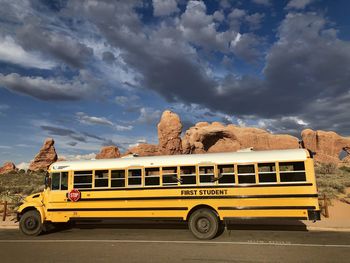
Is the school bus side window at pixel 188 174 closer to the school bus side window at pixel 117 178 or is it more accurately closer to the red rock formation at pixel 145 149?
the school bus side window at pixel 117 178

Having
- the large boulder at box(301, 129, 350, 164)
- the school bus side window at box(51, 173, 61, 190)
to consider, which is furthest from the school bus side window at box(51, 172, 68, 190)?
the large boulder at box(301, 129, 350, 164)

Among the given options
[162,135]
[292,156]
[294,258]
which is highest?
[162,135]

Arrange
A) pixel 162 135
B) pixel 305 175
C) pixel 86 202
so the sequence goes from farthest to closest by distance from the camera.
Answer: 1. pixel 162 135
2. pixel 86 202
3. pixel 305 175

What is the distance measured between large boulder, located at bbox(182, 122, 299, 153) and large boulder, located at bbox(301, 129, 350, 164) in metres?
7.11

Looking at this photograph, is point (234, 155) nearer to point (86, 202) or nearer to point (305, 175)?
point (305, 175)

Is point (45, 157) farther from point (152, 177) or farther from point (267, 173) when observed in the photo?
point (267, 173)

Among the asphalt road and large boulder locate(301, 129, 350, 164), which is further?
large boulder locate(301, 129, 350, 164)

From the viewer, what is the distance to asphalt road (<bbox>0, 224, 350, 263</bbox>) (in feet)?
25.3

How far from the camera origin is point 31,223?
1127cm

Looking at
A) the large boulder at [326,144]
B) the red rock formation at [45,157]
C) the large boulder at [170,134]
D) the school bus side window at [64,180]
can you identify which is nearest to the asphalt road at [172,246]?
the school bus side window at [64,180]

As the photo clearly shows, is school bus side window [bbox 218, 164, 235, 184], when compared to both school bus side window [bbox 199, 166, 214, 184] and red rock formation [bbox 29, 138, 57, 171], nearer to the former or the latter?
school bus side window [bbox 199, 166, 214, 184]

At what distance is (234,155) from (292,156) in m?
1.77

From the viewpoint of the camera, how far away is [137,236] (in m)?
10.6

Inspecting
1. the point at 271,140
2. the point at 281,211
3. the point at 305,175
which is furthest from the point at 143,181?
the point at 271,140
